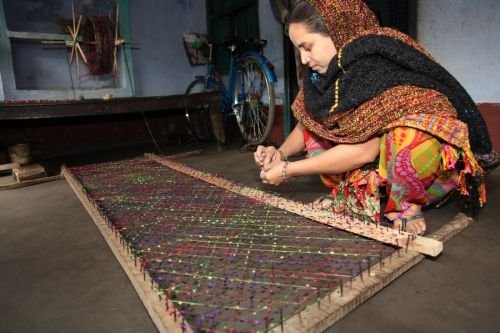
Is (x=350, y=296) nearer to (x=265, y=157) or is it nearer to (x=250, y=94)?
(x=265, y=157)

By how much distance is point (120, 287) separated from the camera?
112 centimetres

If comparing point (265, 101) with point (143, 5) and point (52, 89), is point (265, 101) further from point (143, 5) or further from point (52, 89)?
point (52, 89)

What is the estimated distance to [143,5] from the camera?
4.67m

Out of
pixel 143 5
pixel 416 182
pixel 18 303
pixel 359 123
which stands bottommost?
pixel 18 303

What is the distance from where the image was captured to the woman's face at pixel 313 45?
134cm

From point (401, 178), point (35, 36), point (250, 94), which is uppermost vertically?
point (35, 36)

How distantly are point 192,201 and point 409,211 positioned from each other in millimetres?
1057

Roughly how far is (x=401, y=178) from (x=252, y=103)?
2741mm

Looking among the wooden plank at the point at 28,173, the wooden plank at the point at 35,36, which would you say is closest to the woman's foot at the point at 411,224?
the wooden plank at the point at 28,173

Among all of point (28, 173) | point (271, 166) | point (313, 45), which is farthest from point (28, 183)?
point (313, 45)

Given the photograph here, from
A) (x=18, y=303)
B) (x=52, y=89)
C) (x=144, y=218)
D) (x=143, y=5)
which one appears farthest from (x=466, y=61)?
(x=52, y=89)

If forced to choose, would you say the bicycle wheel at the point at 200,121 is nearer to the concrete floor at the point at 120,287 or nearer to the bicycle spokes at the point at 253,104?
the bicycle spokes at the point at 253,104

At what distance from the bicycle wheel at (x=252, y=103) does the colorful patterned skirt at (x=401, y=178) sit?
2295 millimetres

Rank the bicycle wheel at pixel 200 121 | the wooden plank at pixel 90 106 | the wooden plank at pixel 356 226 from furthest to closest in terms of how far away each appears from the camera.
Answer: the bicycle wheel at pixel 200 121 < the wooden plank at pixel 90 106 < the wooden plank at pixel 356 226
